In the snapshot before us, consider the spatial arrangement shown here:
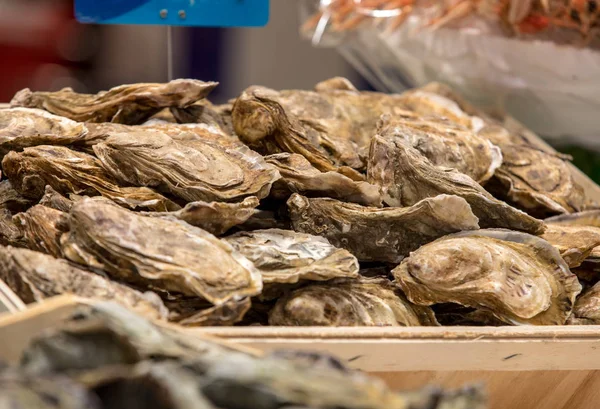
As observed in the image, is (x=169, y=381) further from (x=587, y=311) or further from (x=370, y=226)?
(x=587, y=311)

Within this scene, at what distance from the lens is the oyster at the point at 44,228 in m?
1.26

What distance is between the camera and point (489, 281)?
4.25 feet

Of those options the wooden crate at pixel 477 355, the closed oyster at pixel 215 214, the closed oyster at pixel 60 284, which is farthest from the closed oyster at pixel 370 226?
the closed oyster at pixel 60 284

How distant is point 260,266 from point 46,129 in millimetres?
598

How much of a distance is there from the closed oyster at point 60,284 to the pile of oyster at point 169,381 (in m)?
0.29

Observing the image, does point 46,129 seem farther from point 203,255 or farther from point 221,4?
point 221,4

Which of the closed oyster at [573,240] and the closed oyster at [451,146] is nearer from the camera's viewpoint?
the closed oyster at [573,240]

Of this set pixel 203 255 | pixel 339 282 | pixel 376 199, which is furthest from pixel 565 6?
pixel 203 255

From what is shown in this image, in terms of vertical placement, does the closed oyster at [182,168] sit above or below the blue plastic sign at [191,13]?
below

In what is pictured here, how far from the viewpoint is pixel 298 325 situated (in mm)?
1243

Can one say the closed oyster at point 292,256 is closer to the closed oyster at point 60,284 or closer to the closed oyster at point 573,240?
the closed oyster at point 60,284

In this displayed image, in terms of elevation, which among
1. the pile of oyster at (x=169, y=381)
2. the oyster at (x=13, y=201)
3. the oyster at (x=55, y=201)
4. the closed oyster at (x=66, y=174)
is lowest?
the oyster at (x=13, y=201)

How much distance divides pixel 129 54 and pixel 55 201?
2.90 m

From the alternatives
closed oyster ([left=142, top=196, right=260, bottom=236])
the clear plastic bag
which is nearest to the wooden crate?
closed oyster ([left=142, top=196, right=260, bottom=236])
